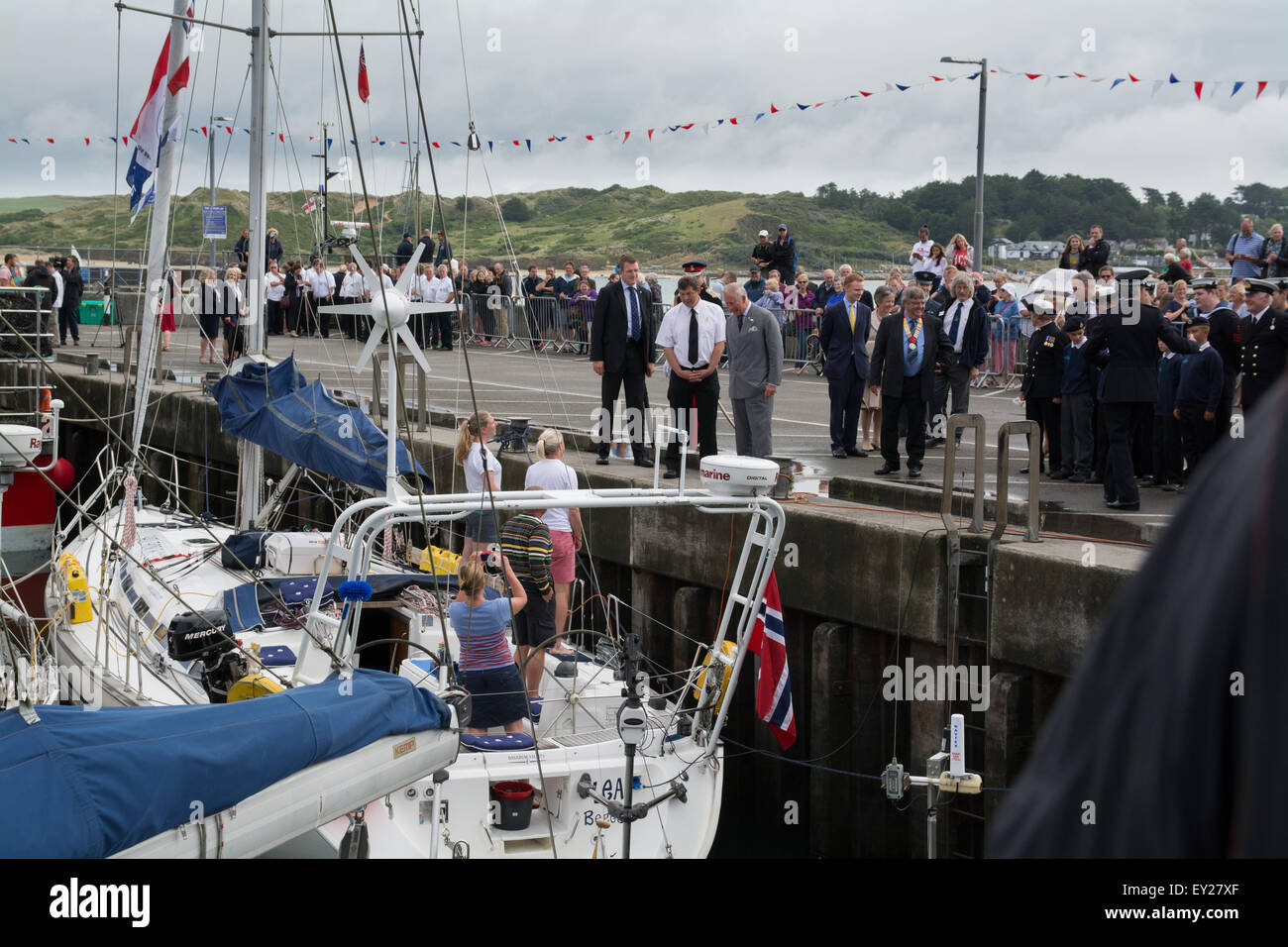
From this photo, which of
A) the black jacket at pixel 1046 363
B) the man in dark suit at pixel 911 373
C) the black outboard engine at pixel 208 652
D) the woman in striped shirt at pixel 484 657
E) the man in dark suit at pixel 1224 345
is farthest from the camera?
the man in dark suit at pixel 911 373

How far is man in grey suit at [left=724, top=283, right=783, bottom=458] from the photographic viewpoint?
39.7ft

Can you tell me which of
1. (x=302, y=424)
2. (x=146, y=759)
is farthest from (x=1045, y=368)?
(x=146, y=759)

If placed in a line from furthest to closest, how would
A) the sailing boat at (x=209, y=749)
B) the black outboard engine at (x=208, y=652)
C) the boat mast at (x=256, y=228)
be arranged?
the boat mast at (x=256, y=228), the black outboard engine at (x=208, y=652), the sailing boat at (x=209, y=749)

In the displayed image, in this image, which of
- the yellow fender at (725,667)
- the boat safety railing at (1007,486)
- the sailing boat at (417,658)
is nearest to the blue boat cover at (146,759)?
the sailing boat at (417,658)

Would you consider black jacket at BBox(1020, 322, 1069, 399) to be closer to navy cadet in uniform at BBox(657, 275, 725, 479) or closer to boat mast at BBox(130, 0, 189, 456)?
navy cadet in uniform at BBox(657, 275, 725, 479)

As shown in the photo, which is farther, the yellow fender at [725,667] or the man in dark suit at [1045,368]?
the man in dark suit at [1045,368]

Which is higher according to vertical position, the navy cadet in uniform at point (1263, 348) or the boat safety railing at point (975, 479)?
the navy cadet in uniform at point (1263, 348)

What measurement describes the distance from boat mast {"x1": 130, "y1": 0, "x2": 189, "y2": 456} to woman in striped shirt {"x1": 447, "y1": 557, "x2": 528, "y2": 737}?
5.38 metres

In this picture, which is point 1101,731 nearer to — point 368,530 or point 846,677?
point 368,530

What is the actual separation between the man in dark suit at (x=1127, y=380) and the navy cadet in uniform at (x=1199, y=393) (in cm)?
78

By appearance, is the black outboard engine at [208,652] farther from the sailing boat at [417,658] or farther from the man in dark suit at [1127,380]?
the man in dark suit at [1127,380]

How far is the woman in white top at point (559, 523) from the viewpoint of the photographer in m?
9.31

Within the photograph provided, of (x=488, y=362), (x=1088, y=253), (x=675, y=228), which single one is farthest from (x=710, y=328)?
(x=675, y=228)
